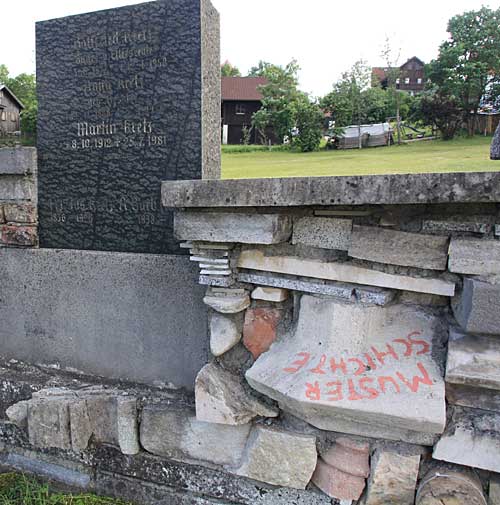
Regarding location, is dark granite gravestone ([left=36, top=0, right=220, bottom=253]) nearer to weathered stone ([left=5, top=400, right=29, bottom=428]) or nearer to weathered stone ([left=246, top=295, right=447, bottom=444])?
weathered stone ([left=5, top=400, right=29, bottom=428])

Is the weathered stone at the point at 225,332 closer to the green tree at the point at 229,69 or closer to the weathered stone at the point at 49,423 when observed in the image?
the weathered stone at the point at 49,423

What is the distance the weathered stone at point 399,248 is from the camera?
1.89 m

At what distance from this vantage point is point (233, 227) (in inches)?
85.7

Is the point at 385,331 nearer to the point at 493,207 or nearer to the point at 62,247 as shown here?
the point at 493,207

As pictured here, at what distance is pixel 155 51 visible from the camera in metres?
2.91

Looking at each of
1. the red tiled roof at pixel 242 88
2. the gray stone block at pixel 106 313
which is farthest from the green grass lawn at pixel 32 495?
the red tiled roof at pixel 242 88

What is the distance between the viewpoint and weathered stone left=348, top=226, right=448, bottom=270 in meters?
1.89

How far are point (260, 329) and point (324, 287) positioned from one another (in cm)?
40

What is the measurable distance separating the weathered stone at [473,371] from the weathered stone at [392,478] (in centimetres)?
30

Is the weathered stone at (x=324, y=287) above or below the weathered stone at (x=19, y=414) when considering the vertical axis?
above

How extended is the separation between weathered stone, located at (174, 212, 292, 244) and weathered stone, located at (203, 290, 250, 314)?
0.27 meters

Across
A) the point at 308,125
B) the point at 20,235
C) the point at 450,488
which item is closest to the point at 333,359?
the point at 450,488

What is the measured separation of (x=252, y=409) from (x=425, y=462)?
0.74m

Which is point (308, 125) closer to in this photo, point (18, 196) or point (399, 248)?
point (18, 196)
